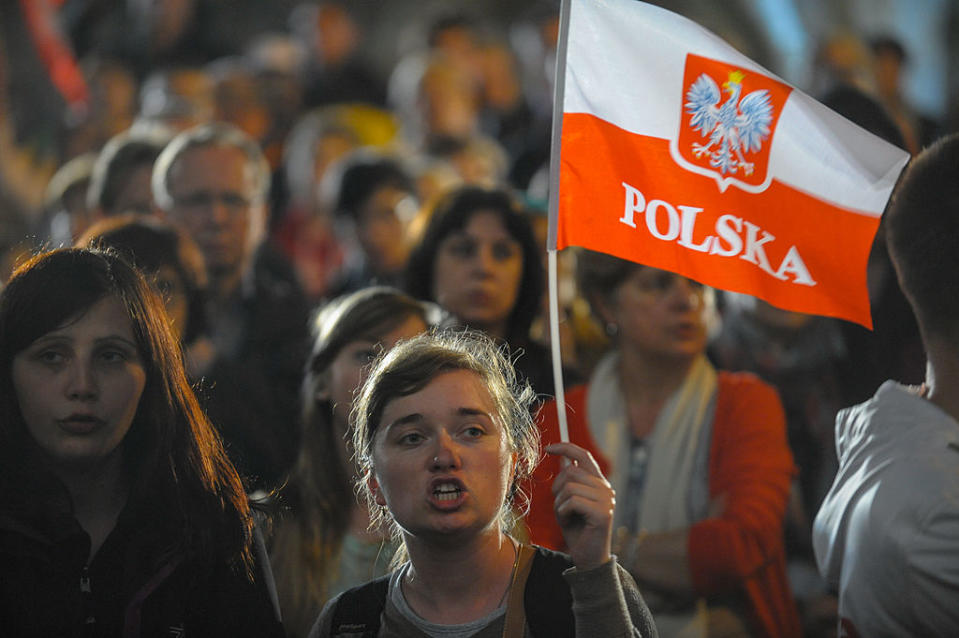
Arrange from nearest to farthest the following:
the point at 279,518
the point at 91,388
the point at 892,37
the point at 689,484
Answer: the point at 91,388 → the point at 279,518 → the point at 689,484 → the point at 892,37

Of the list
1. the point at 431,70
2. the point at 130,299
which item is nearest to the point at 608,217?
the point at 130,299

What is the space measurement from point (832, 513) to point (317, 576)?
139 centimetres

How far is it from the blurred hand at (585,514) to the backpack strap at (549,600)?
143 mm

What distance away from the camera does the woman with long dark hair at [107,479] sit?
2.49 metres

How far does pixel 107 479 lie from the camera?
2654 millimetres

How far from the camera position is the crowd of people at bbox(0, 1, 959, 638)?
2.50 metres

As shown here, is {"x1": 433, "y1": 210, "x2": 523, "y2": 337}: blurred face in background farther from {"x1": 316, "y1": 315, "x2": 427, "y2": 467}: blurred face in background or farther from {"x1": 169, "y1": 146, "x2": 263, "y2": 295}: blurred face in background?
{"x1": 169, "y1": 146, "x2": 263, "y2": 295}: blurred face in background

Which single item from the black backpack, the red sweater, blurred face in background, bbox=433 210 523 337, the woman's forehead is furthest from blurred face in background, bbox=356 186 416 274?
the black backpack

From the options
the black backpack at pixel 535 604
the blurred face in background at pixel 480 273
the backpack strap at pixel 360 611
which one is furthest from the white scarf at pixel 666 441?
the backpack strap at pixel 360 611

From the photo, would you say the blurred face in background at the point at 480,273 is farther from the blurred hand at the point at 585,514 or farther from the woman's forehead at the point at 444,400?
the blurred hand at the point at 585,514

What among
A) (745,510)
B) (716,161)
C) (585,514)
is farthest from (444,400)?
(745,510)

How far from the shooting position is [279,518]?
325 cm

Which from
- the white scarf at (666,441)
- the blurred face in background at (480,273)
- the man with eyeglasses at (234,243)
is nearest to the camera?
the white scarf at (666,441)

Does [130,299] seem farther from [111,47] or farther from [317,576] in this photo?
[111,47]
